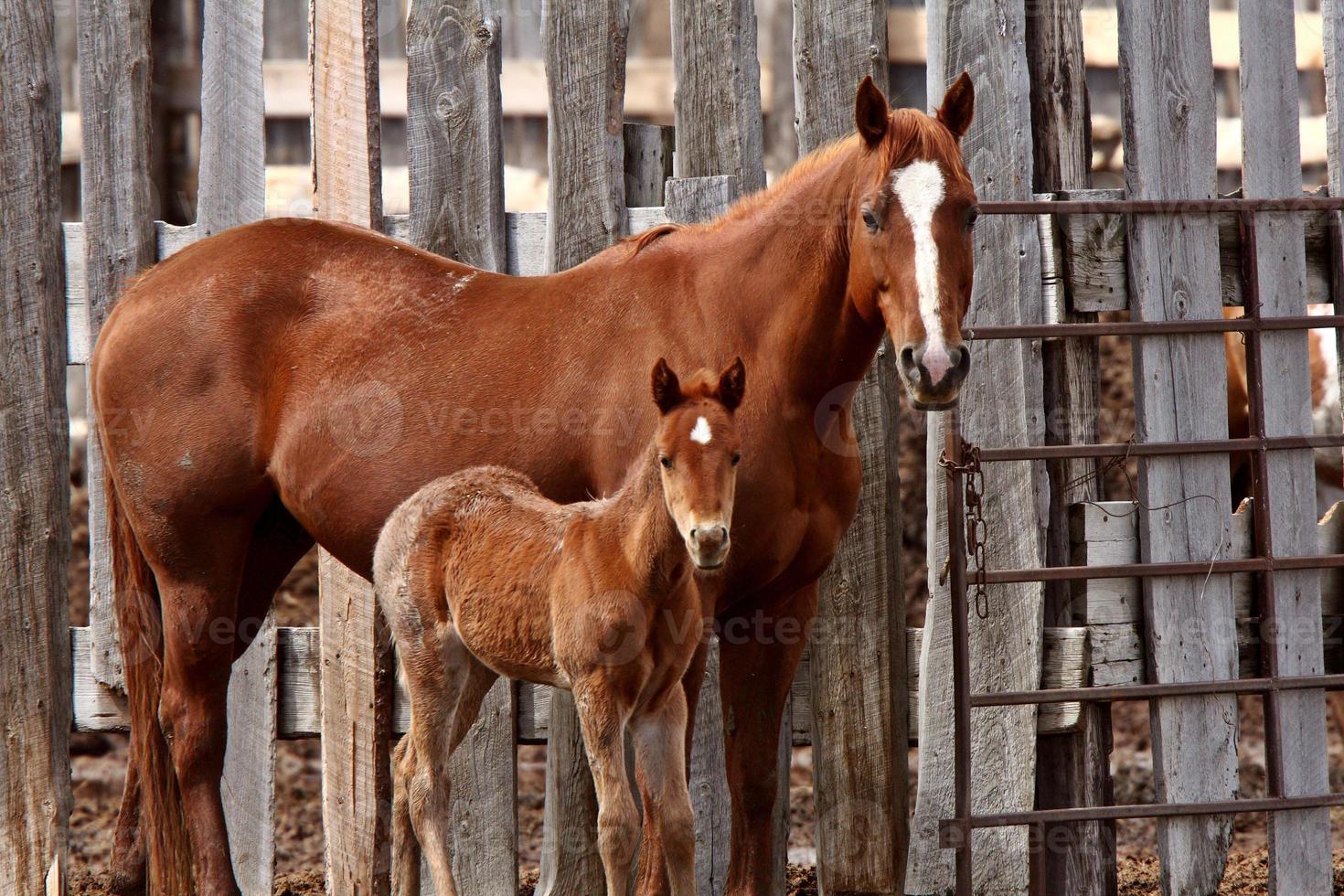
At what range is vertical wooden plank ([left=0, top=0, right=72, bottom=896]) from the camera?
4902mm

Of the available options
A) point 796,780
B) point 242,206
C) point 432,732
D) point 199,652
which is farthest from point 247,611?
point 796,780

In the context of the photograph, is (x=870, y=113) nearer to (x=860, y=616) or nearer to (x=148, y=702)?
(x=860, y=616)

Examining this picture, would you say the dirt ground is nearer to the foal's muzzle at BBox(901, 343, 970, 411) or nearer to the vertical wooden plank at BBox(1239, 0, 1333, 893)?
the vertical wooden plank at BBox(1239, 0, 1333, 893)

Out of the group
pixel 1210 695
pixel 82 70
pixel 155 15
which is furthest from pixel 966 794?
pixel 155 15

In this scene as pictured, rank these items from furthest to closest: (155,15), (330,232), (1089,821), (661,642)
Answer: (155,15) → (1089,821) → (330,232) → (661,642)

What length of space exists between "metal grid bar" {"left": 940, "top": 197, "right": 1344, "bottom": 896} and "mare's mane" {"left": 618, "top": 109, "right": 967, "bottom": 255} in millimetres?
745

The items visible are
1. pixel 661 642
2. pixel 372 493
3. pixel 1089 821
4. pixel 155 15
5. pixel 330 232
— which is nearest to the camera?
pixel 661 642

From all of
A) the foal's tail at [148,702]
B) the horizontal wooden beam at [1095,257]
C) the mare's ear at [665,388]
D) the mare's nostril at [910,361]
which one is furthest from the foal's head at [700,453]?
the foal's tail at [148,702]

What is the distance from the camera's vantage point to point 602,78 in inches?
189

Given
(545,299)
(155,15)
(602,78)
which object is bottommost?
(545,299)

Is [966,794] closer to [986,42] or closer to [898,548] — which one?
[898,548]

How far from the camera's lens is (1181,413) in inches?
187

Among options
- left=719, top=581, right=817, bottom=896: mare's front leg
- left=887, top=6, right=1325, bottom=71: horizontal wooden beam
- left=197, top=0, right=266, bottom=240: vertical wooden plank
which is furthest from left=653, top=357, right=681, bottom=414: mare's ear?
left=887, top=6, right=1325, bottom=71: horizontal wooden beam

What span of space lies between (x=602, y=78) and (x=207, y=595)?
6.93 feet
